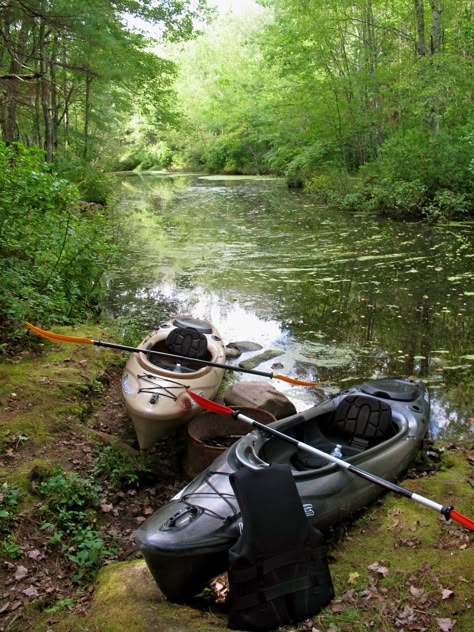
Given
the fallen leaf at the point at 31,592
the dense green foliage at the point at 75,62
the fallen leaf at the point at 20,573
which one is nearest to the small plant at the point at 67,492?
the fallen leaf at the point at 20,573

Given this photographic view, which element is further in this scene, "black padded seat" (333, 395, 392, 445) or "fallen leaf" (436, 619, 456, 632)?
"black padded seat" (333, 395, 392, 445)

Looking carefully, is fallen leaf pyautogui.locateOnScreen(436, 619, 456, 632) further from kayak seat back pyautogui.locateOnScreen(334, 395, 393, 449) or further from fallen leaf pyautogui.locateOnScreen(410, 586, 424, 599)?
kayak seat back pyautogui.locateOnScreen(334, 395, 393, 449)

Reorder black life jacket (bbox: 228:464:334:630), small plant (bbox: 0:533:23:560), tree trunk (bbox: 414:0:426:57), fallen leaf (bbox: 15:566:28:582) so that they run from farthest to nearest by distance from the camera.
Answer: tree trunk (bbox: 414:0:426:57) < small plant (bbox: 0:533:23:560) < fallen leaf (bbox: 15:566:28:582) < black life jacket (bbox: 228:464:334:630)

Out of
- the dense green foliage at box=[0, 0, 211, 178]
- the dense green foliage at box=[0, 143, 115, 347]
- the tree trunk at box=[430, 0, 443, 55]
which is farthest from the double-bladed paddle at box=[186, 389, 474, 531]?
the tree trunk at box=[430, 0, 443, 55]

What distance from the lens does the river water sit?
20.3 ft

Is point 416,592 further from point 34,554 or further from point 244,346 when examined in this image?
point 244,346

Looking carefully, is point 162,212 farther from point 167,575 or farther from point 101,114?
point 167,575

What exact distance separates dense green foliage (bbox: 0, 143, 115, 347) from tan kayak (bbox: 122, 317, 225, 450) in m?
1.35

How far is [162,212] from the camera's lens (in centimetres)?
1898

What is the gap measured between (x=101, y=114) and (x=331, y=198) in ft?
36.5

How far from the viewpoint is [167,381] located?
4.66m

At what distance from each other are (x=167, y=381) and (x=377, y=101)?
17229mm

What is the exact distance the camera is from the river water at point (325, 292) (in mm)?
6176

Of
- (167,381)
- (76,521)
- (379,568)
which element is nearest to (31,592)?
(76,521)
